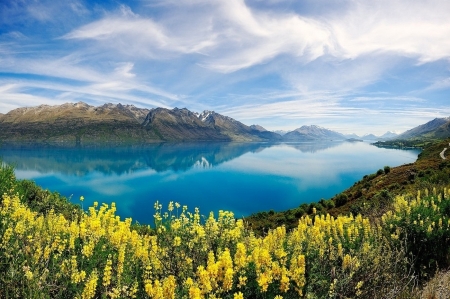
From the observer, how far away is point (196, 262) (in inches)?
215

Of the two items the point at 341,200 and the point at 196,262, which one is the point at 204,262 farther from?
the point at 341,200

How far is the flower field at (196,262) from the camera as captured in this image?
4.23 m

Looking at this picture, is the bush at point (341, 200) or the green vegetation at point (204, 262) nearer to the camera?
the green vegetation at point (204, 262)

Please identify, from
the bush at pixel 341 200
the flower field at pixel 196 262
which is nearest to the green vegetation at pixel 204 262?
the flower field at pixel 196 262

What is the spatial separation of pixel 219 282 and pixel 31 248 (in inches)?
131

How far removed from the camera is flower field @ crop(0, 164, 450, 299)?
167 inches

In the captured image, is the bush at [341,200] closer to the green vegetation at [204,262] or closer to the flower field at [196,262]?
the green vegetation at [204,262]

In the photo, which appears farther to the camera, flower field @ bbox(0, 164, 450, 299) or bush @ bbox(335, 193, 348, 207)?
bush @ bbox(335, 193, 348, 207)

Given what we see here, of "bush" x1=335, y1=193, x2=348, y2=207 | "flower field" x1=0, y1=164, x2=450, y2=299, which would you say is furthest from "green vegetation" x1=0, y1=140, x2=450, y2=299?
"bush" x1=335, y1=193, x2=348, y2=207

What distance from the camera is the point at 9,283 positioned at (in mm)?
4297

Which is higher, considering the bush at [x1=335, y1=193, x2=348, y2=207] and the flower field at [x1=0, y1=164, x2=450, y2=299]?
the flower field at [x1=0, y1=164, x2=450, y2=299]

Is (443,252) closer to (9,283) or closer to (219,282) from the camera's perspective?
(219,282)

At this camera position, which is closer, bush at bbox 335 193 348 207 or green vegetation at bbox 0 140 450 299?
green vegetation at bbox 0 140 450 299

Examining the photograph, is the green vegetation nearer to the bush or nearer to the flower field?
the flower field
